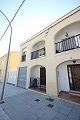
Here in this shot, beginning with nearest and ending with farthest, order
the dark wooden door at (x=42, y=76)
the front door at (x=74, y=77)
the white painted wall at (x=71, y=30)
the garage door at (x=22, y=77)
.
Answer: the front door at (x=74, y=77) → the white painted wall at (x=71, y=30) → the dark wooden door at (x=42, y=76) → the garage door at (x=22, y=77)

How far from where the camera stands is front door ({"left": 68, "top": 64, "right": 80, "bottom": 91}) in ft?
25.6

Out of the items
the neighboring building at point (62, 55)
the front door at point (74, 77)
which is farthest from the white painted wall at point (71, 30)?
the front door at point (74, 77)

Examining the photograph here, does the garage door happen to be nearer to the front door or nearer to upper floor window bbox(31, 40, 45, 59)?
upper floor window bbox(31, 40, 45, 59)

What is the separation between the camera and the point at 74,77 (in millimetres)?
8039

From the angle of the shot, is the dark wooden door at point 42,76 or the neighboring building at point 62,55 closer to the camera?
the neighboring building at point 62,55

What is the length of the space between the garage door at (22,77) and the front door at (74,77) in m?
5.87

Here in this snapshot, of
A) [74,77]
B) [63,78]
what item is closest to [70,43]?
[74,77]

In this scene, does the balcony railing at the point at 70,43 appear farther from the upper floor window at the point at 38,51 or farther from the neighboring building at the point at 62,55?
the upper floor window at the point at 38,51

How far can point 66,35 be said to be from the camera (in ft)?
28.2

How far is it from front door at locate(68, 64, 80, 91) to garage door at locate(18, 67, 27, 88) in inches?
231

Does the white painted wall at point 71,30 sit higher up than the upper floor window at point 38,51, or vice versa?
the white painted wall at point 71,30

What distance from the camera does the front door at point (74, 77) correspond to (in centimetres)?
780

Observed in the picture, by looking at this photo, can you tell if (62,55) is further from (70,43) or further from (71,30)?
(71,30)

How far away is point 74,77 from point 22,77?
689 centimetres
